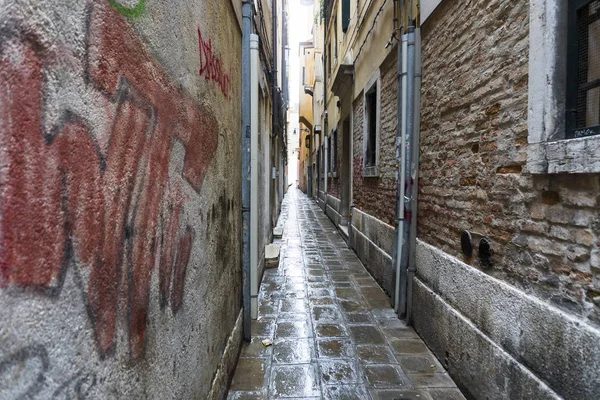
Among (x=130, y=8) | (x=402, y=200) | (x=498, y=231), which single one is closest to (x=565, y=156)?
(x=498, y=231)

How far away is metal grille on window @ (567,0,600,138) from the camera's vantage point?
188 cm

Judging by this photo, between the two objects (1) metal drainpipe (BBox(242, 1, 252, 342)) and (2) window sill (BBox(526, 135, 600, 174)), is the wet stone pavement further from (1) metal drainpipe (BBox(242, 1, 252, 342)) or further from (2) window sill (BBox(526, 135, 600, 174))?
(2) window sill (BBox(526, 135, 600, 174))

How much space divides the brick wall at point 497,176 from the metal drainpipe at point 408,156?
217 mm

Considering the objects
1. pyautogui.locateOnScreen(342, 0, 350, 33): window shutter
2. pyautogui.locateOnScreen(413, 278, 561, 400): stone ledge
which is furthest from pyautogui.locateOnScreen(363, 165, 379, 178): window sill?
pyautogui.locateOnScreen(342, 0, 350, 33): window shutter

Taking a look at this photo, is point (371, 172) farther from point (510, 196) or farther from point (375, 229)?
point (510, 196)

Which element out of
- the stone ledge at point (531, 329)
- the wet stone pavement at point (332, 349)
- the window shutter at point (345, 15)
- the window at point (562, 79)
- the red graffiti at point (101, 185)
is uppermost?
the window shutter at point (345, 15)

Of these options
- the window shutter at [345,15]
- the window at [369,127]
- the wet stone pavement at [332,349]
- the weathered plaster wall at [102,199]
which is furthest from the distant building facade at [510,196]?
the window shutter at [345,15]

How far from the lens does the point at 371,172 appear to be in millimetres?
6523

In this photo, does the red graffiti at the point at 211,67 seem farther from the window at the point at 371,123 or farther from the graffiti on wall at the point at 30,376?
the window at the point at 371,123

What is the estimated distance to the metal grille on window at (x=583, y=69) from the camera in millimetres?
1881

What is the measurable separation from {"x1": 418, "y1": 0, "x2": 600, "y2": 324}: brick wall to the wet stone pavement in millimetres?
1101

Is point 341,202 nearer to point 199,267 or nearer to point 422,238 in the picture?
point 422,238

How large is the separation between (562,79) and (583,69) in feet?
0.33

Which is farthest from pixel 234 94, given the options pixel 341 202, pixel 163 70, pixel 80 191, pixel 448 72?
pixel 341 202
